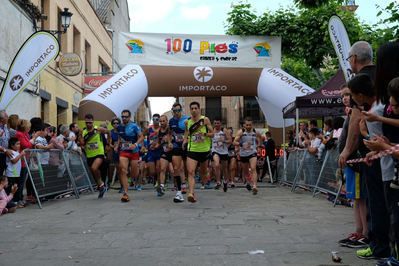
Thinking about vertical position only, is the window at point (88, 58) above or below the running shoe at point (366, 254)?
above

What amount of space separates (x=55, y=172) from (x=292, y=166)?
611 cm

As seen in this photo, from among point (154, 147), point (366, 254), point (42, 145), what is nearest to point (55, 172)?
point (42, 145)

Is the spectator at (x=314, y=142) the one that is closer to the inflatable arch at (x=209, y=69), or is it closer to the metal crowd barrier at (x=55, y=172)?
the inflatable arch at (x=209, y=69)

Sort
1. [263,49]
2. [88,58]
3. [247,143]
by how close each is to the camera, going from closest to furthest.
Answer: [247,143]
[263,49]
[88,58]

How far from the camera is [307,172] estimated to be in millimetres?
11875

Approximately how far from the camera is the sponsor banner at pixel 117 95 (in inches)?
578

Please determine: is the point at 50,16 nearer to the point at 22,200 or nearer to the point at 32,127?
the point at 32,127

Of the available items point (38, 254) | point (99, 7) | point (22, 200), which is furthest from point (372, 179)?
point (99, 7)

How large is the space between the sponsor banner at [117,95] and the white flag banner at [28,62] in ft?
14.4

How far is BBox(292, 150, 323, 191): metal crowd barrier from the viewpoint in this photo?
36.5 feet

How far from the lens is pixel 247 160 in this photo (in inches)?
504

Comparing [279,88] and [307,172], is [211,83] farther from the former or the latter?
[307,172]

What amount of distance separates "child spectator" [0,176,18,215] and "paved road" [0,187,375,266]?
0.21 meters

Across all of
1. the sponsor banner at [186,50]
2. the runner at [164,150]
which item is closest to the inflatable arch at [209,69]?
the sponsor banner at [186,50]
